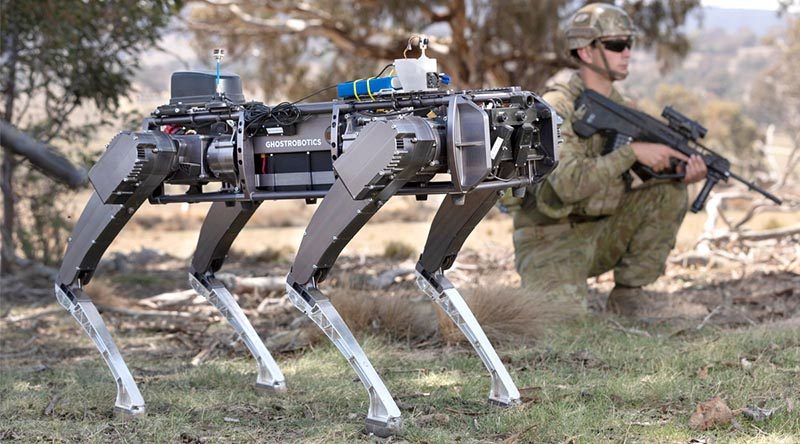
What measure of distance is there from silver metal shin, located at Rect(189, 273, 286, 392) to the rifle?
3030 millimetres

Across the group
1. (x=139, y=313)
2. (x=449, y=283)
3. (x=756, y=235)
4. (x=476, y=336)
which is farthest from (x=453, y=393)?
(x=756, y=235)

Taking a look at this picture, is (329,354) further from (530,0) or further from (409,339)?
(530,0)

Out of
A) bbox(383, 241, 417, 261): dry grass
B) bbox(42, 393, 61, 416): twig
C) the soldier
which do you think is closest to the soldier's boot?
the soldier

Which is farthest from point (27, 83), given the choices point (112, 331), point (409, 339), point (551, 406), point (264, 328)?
point (551, 406)

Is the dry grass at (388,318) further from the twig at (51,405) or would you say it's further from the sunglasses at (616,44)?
the sunglasses at (616,44)

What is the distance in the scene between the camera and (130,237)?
18.8m

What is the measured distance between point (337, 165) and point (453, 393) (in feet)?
4.86

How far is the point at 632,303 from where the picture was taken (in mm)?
7469

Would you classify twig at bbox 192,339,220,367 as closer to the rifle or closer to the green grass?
the green grass

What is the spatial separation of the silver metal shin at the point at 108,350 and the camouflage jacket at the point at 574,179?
3136 mm

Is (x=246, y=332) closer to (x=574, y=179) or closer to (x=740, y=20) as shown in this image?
(x=574, y=179)

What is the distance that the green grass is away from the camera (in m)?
4.24

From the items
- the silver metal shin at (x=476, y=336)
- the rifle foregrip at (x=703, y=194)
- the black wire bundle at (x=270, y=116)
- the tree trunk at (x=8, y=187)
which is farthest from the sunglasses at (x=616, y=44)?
the tree trunk at (x=8, y=187)

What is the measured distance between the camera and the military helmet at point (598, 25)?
23.6 ft
